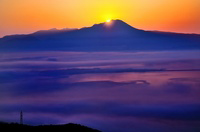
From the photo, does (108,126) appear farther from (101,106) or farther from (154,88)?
(154,88)

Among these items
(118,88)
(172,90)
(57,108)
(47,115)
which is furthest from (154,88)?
(47,115)

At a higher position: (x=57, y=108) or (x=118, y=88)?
(x=118, y=88)

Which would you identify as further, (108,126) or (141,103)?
(141,103)

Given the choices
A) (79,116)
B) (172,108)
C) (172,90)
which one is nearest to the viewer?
(79,116)

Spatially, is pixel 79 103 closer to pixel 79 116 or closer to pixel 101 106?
pixel 101 106

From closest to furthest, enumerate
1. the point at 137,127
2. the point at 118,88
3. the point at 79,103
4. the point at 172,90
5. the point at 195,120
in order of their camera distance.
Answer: the point at 137,127
the point at 195,120
the point at 79,103
the point at 172,90
the point at 118,88

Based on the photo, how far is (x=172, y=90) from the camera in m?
43.8

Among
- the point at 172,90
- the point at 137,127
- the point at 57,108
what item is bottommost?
the point at 137,127

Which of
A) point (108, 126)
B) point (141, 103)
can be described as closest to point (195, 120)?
point (108, 126)

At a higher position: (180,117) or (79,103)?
(79,103)

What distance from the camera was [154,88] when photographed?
45.6 meters

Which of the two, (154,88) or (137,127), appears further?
(154,88)

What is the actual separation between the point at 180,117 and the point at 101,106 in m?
10.4

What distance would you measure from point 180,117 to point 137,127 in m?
5.35
